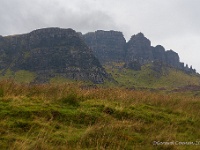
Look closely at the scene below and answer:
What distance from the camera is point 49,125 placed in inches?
353

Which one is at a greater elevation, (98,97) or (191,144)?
(98,97)

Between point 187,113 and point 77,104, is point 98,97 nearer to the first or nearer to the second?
point 77,104

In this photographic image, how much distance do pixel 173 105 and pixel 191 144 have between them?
6.65 meters

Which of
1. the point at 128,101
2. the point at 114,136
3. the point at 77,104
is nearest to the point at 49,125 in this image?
the point at 114,136

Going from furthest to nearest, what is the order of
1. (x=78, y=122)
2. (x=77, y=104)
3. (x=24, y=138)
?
(x=77, y=104) → (x=78, y=122) → (x=24, y=138)

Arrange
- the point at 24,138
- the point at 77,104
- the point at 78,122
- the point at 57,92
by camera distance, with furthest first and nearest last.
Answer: the point at 57,92
the point at 77,104
the point at 78,122
the point at 24,138

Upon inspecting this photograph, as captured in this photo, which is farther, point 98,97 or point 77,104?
point 98,97

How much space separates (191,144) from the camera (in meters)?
9.01

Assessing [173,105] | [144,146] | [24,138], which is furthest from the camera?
[173,105]

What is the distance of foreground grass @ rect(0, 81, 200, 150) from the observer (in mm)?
7855

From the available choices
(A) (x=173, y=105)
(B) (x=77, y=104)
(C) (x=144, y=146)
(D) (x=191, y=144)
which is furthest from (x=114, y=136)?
(A) (x=173, y=105)

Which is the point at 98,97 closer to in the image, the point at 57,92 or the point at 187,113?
the point at 57,92

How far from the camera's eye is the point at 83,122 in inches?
396

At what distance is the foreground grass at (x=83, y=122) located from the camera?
7.86m
